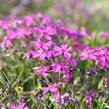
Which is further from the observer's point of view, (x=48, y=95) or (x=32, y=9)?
(x=32, y=9)

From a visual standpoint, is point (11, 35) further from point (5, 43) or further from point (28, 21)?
point (28, 21)

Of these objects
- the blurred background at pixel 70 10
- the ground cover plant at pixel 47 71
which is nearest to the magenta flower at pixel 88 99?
the ground cover plant at pixel 47 71

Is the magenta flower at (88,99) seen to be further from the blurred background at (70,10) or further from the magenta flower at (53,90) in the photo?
the blurred background at (70,10)

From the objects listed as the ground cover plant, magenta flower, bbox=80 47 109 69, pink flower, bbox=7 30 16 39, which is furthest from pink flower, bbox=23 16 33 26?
magenta flower, bbox=80 47 109 69

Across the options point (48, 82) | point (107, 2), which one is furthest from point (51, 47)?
point (107, 2)

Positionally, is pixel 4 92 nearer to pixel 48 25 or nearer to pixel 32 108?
pixel 32 108
